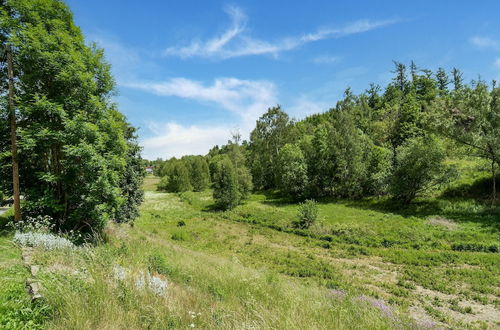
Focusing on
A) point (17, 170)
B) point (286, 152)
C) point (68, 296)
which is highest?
point (286, 152)

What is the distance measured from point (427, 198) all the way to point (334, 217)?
1091 cm

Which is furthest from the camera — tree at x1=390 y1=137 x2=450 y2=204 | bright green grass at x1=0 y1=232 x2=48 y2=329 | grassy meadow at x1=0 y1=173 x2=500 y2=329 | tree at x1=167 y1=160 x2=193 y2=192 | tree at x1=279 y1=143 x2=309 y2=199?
tree at x1=167 y1=160 x2=193 y2=192

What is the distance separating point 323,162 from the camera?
37250 mm

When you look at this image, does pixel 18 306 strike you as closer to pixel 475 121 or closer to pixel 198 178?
pixel 475 121

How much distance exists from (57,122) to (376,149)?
36.0 metres

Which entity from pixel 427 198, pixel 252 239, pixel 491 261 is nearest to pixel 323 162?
pixel 427 198

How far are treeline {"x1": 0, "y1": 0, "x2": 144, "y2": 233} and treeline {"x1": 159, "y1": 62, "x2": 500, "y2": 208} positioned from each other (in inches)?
917

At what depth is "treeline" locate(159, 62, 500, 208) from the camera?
74.9 feet

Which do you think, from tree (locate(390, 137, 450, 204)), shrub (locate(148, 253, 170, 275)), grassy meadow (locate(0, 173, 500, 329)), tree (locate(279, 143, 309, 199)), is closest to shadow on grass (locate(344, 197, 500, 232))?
grassy meadow (locate(0, 173, 500, 329))

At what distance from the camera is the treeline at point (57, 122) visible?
948 centimetres

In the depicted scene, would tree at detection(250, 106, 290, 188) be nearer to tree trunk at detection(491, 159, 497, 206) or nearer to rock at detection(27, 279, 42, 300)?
tree trunk at detection(491, 159, 497, 206)

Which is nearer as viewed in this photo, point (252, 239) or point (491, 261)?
point (491, 261)

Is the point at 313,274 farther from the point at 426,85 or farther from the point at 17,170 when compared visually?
the point at 426,85

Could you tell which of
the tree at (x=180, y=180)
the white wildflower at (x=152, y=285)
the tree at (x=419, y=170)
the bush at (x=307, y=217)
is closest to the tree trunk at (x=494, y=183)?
the tree at (x=419, y=170)
